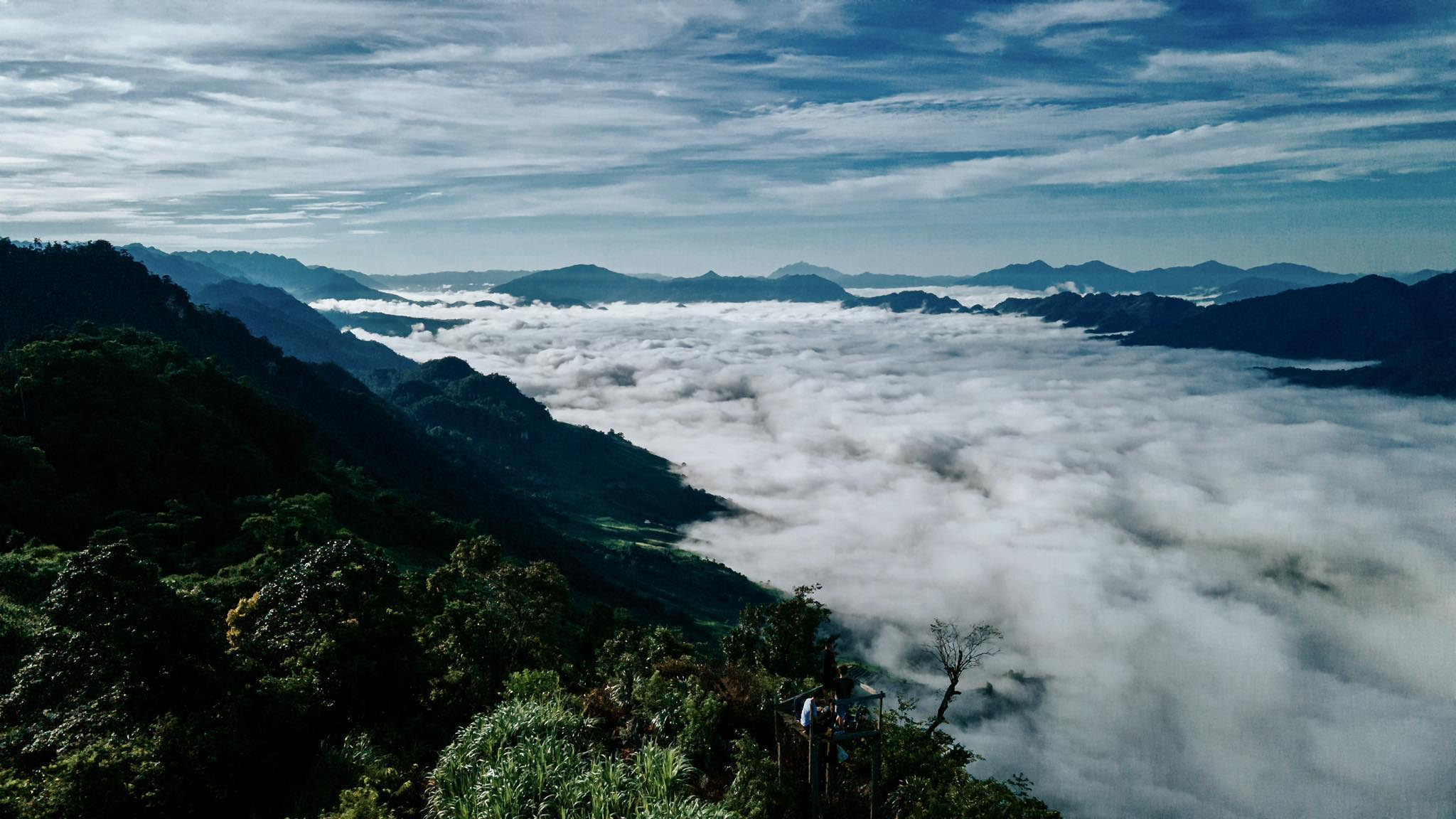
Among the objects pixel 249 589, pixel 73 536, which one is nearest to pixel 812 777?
pixel 249 589

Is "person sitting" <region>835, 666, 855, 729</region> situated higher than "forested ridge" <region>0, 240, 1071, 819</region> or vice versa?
"person sitting" <region>835, 666, 855, 729</region>

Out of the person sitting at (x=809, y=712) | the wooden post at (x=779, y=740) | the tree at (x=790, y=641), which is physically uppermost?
the person sitting at (x=809, y=712)

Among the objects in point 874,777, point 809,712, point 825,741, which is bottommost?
point 874,777

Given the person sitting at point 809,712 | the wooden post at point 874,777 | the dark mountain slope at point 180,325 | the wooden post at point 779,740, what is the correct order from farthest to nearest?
the dark mountain slope at point 180,325, the wooden post at point 779,740, the wooden post at point 874,777, the person sitting at point 809,712

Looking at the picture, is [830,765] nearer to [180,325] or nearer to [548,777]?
[548,777]

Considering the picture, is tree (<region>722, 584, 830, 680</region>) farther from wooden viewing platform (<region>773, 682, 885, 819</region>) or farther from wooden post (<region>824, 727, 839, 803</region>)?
wooden post (<region>824, 727, 839, 803</region>)

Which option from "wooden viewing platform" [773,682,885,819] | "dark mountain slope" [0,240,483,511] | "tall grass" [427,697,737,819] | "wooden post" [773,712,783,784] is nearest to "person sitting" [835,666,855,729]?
"wooden viewing platform" [773,682,885,819]

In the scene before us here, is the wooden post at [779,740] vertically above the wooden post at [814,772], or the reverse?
the wooden post at [814,772]

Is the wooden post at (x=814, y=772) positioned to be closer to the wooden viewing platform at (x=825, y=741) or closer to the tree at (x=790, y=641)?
the wooden viewing platform at (x=825, y=741)

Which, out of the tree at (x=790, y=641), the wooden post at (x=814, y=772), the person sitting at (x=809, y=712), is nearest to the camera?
the wooden post at (x=814, y=772)

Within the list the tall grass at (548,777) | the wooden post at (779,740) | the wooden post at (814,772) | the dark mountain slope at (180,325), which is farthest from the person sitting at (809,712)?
the dark mountain slope at (180,325)

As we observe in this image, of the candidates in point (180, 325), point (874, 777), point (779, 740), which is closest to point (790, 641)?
point (779, 740)

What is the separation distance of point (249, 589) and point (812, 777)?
140 ft

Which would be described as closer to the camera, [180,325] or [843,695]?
[843,695]
